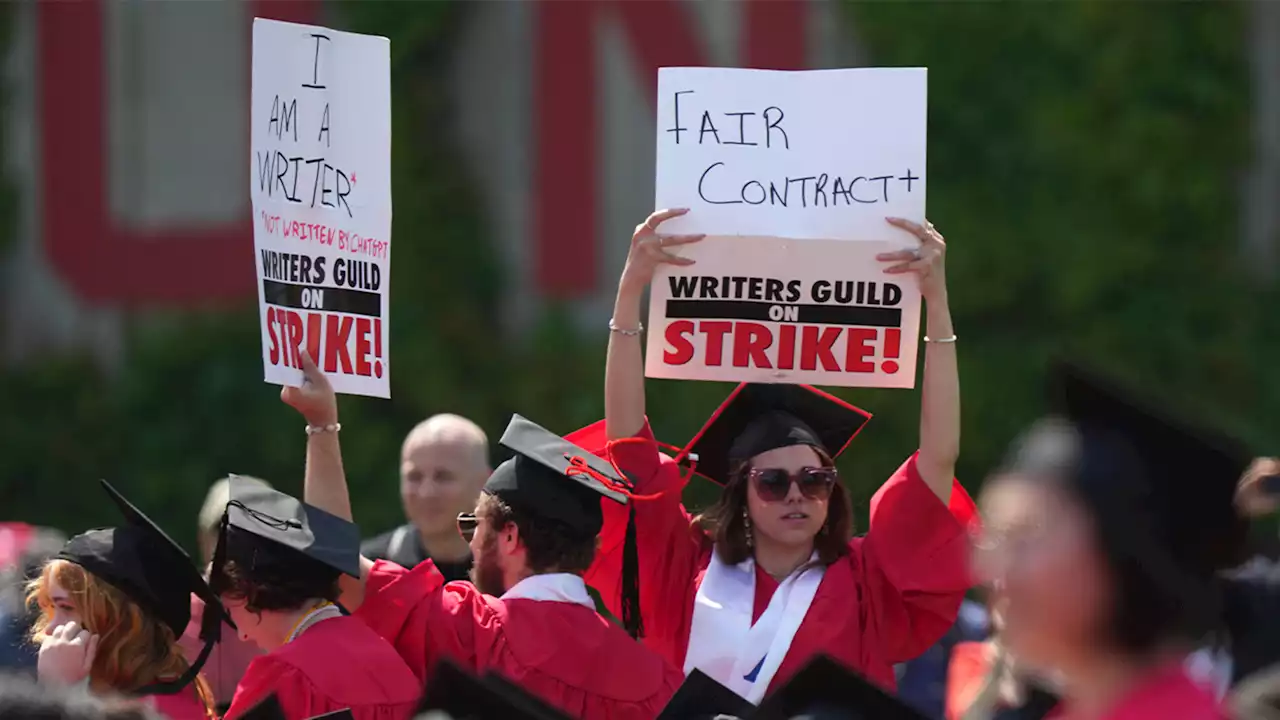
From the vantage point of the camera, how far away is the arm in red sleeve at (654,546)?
4.54m

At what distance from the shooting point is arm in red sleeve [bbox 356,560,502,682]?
4.21m

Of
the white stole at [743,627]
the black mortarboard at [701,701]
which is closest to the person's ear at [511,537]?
the white stole at [743,627]

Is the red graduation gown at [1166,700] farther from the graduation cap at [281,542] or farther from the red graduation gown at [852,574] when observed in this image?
the graduation cap at [281,542]

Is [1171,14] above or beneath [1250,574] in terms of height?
above

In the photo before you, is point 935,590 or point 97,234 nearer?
point 935,590

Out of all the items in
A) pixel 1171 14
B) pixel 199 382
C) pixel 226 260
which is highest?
pixel 1171 14

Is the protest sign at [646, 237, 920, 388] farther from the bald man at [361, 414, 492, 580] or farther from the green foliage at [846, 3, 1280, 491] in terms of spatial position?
the green foliage at [846, 3, 1280, 491]

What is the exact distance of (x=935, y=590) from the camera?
4352mm

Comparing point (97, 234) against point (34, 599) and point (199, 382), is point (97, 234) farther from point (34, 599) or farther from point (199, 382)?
point (34, 599)

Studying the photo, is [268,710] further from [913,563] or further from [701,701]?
[913,563]

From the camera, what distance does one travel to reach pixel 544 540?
13.9ft

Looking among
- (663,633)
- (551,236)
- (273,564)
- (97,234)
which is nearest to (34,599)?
(273,564)

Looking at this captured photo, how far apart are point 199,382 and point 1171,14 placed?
7.09 meters

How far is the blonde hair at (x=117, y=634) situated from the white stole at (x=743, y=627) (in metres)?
1.32
